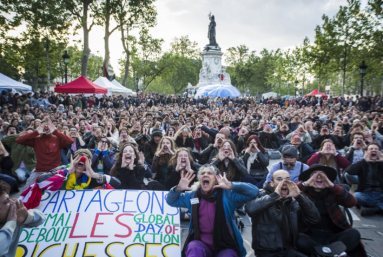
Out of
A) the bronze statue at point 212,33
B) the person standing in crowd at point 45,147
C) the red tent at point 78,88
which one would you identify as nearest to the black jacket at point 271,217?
the person standing in crowd at point 45,147

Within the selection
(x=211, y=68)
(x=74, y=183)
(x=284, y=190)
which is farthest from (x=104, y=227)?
(x=211, y=68)

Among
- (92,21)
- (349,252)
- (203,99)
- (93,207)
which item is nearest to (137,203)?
(93,207)

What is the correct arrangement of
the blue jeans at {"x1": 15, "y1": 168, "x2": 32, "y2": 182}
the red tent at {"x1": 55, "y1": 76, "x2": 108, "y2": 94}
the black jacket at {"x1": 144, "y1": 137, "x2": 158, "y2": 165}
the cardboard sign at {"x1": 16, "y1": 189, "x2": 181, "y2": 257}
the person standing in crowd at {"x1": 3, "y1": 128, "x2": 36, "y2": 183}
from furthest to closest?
the red tent at {"x1": 55, "y1": 76, "x2": 108, "y2": 94}
the black jacket at {"x1": 144, "y1": 137, "x2": 158, "y2": 165}
the person standing in crowd at {"x1": 3, "y1": 128, "x2": 36, "y2": 183}
the blue jeans at {"x1": 15, "y1": 168, "x2": 32, "y2": 182}
the cardboard sign at {"x1": 16, "y1": 189, "x2": 181, "y2": 257}

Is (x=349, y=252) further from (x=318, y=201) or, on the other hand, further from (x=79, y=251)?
(x=79, y=251)

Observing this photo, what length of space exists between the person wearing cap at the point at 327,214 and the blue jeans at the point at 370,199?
2061mm

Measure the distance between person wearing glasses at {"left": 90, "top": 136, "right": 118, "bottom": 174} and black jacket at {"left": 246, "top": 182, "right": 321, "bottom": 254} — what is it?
367 centimetres

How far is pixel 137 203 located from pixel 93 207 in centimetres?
62

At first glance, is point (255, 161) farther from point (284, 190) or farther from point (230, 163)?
point (284, 190)

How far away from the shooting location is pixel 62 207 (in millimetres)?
3922

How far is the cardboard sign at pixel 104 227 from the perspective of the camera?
342 centimetres

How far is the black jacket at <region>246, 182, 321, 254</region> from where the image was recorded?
3.37 metres

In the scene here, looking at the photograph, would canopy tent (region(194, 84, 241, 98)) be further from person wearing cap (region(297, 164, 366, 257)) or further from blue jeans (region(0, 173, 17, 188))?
person wearing cap (region(297, 164, 366, 257))

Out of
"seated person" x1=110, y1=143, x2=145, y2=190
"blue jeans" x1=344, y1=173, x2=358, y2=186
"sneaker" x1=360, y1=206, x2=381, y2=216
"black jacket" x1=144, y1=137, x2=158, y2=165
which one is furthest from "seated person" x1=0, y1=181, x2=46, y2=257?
"blue jeans" x1=344, y1=173, x2=358, y2=186

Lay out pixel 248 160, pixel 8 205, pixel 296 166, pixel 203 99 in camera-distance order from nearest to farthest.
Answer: pixel 8 205
pixel 296 166
pixel 248 160
pixel 203 99
